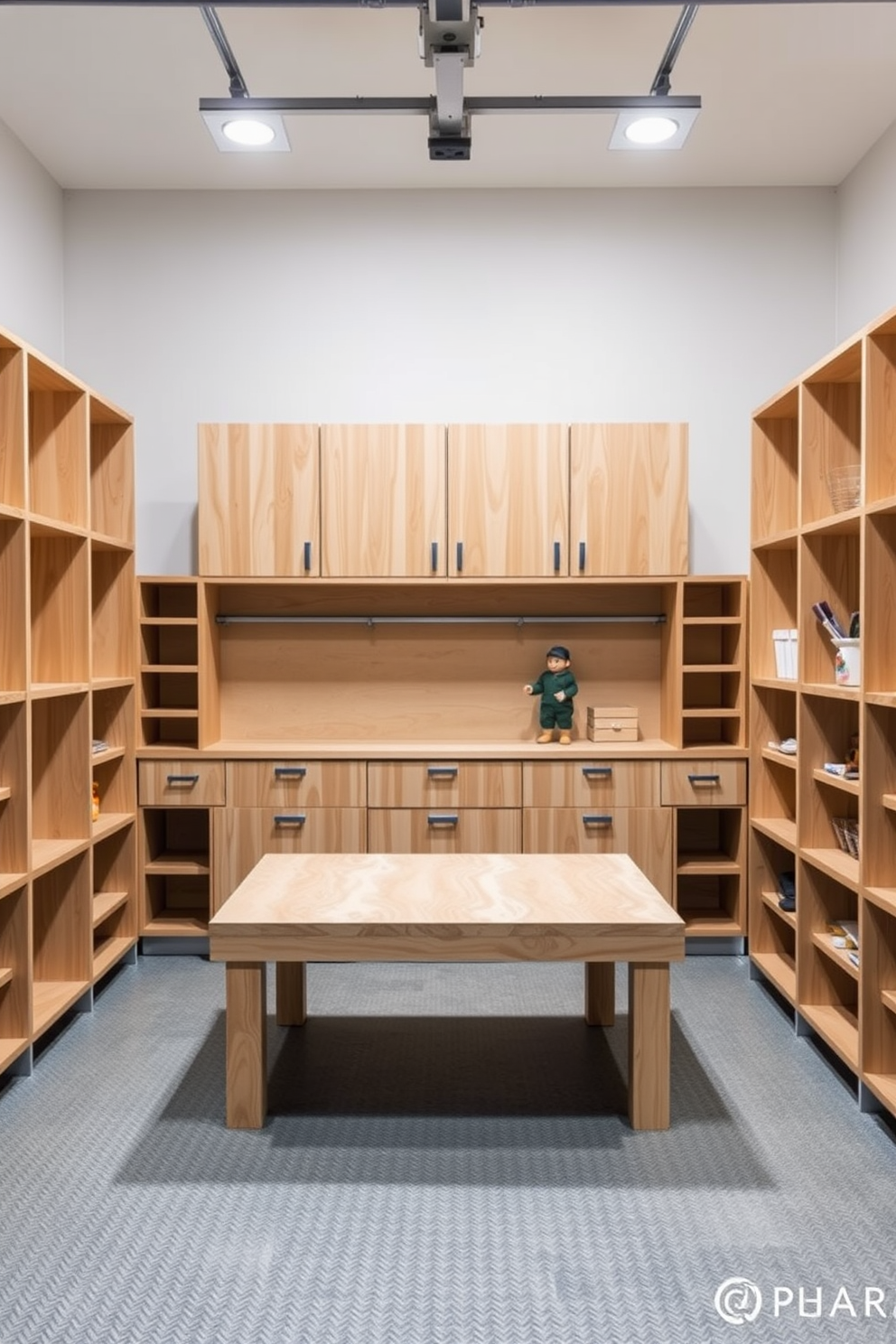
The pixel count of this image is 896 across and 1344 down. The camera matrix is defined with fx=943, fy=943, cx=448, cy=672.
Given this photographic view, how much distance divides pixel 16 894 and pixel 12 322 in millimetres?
2404

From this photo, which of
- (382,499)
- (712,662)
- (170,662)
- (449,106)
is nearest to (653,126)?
Result: (449,106)

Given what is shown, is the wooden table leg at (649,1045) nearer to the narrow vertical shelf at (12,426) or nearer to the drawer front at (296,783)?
the drawer front at (296,783)

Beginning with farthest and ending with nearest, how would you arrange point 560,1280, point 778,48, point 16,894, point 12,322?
point 12,322
point 778,48
point 16,894
point 560,1280

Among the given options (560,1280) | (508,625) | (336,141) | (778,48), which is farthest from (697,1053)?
(336,141)

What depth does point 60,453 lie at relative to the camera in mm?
3385

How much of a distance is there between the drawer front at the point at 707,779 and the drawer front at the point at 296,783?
1.31 metres

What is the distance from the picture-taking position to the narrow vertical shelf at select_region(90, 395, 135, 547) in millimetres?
3984

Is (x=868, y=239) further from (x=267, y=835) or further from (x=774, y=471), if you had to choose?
(x=267, y=835)

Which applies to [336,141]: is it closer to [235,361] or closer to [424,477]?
[235,361]

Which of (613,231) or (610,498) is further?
(613,231)

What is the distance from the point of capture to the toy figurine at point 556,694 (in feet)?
13.9

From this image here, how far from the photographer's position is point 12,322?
3902 millimetres

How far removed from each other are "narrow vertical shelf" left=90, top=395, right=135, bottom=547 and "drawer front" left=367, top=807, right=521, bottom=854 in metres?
1.61

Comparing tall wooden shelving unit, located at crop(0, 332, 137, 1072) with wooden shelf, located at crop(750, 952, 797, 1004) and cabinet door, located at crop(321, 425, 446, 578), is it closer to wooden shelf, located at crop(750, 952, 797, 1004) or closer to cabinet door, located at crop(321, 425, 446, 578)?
cabinet door, located at crop(321, 425, 446, 578)
